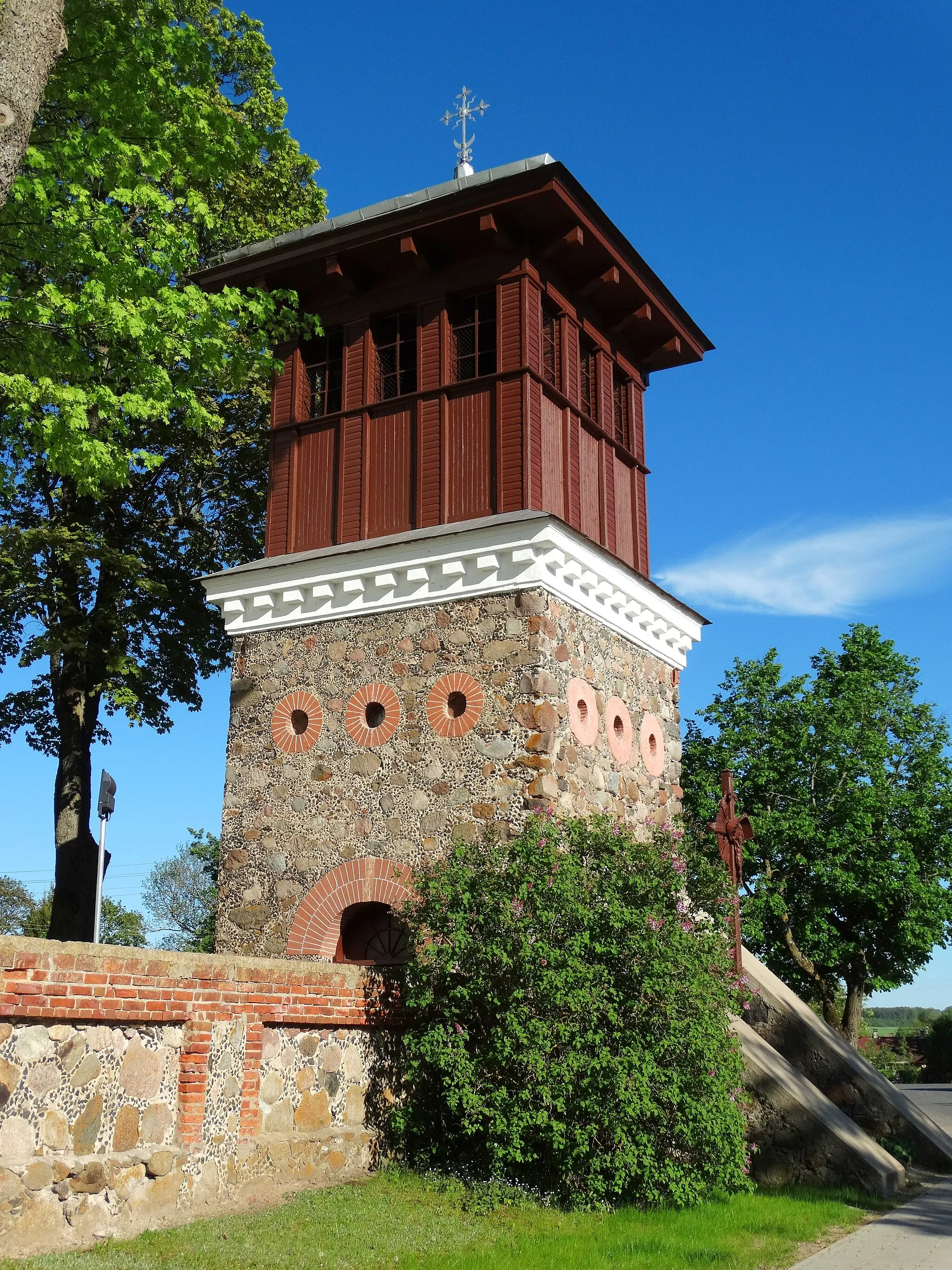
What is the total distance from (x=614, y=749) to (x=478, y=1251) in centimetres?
522

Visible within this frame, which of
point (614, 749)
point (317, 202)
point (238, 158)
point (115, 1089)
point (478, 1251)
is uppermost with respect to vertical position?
point (317, 202)

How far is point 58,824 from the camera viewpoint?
14.9 meters

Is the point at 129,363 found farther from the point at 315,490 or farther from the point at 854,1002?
the point at 854,1002

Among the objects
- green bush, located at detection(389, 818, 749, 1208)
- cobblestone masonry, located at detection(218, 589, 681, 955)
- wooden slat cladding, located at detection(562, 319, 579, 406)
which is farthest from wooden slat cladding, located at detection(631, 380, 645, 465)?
green bush, located at detection(389, 818, 749, 1208)

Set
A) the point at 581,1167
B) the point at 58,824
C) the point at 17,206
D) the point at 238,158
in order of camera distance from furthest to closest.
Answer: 1. the point at 58,824
2. the point at 238,158
3. the point at 17,206
4. the point at 581,1167

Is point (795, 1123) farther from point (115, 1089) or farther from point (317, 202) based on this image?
point (317, 202)

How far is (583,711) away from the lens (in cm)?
1042

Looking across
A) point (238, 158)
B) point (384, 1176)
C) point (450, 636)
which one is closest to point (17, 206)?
point (238, 158)

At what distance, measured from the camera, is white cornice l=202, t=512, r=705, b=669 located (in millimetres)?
10156

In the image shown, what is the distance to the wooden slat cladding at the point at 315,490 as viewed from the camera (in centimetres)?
1180

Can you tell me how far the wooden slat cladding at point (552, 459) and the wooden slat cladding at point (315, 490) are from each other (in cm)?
231

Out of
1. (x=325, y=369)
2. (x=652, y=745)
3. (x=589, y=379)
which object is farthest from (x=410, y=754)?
(x=589, y=379)

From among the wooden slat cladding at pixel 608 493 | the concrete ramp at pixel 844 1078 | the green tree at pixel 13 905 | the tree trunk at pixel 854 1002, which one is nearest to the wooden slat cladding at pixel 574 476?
the wooden slat cladding at pixel 608 493

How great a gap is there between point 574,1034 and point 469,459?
18.1ft
